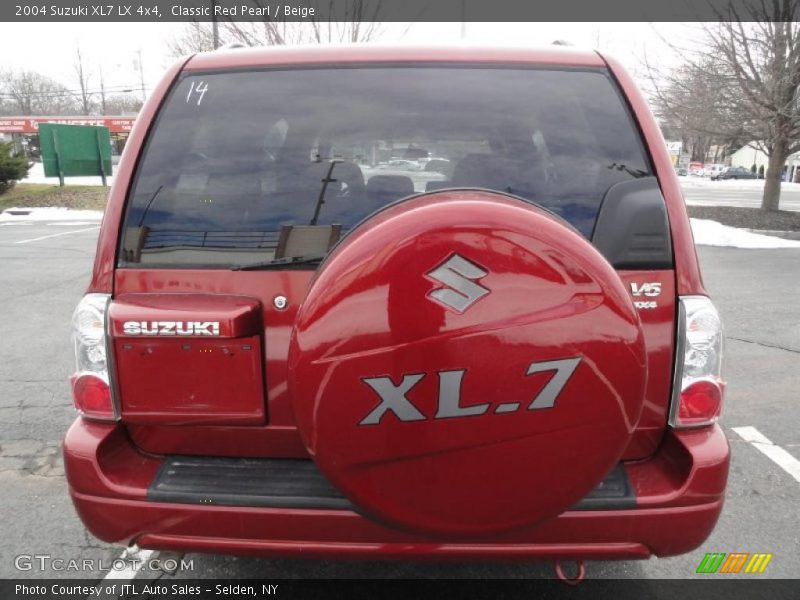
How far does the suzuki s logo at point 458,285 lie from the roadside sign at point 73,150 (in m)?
24.2

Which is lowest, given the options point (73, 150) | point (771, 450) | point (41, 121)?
point (771, 450)

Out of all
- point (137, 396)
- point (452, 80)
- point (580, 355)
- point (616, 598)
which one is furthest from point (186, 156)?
point (616, 598)

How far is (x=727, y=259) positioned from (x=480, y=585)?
29.6ft

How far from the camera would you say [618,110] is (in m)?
1.92

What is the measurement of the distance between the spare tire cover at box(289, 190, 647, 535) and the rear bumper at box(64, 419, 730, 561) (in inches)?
9.7

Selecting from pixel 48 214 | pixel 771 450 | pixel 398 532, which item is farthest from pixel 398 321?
pixel 48 214

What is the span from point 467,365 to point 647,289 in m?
0.68

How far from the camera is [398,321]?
1.38 meters

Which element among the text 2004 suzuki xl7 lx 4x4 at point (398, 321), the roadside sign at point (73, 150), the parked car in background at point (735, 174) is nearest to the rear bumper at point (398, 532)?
the text 2004 suzuki xl7 lx 4x4 at point (398, 321)

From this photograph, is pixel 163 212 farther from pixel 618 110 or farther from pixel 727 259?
pixel 727 259

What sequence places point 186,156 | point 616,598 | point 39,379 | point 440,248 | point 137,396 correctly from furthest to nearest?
point 39,379, point 616,598, point 186,156, point 137,396, point 440,248

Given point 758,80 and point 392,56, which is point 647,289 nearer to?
point 392,56

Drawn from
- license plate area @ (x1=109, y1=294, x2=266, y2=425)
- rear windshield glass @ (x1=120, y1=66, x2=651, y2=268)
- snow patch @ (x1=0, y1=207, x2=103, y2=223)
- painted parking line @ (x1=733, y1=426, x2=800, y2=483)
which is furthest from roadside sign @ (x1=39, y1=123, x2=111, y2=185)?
painted parking line @ (x1=733, y1=426, x2=800, y2=483)

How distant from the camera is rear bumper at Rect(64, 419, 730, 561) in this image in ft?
5.53
